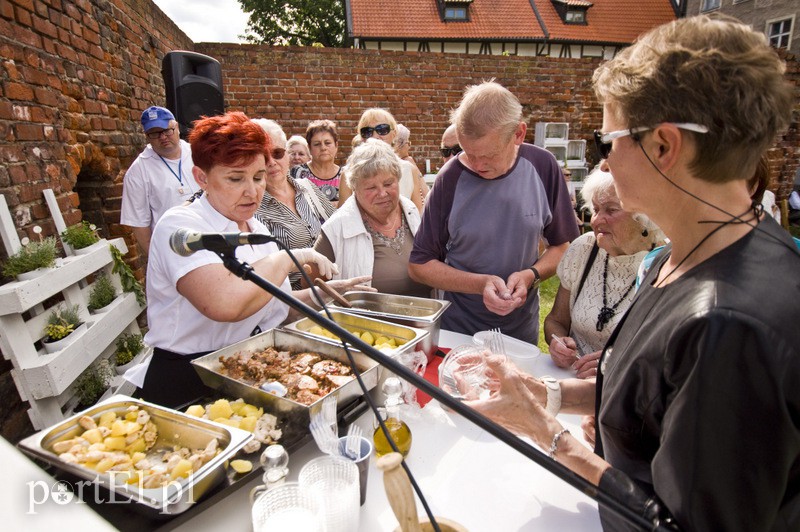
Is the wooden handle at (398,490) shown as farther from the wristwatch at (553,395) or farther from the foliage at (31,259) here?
the foliage at (31,259)

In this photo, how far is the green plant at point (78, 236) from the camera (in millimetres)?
2791

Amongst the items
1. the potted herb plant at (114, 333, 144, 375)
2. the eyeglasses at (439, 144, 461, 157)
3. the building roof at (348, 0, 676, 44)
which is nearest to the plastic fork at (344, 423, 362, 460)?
the potted herb plant at (114, 333, 144, 375)

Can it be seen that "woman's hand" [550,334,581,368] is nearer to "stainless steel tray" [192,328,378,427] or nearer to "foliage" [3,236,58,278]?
"stainless steel tray" [192,328,378,427]

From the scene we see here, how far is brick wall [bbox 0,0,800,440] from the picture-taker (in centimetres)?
256

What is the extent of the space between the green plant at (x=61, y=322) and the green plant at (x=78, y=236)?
494 millimetres

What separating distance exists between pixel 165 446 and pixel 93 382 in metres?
1.93

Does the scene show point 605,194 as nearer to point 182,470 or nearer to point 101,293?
point 182,470

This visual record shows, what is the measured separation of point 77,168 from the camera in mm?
3203

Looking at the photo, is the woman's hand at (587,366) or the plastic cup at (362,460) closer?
the plastic cup at (362,460)

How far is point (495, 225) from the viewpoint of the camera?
2350 millimetres

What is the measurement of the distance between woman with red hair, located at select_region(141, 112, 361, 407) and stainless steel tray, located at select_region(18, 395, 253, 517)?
459 mm

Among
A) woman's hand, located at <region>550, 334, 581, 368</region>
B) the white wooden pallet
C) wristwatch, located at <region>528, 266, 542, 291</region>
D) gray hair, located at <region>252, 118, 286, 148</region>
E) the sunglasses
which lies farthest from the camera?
the sunglasses

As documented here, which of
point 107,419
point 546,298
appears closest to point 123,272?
point 107,419

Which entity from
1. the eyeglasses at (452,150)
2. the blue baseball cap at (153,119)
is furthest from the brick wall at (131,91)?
the eyeglasses at (452,150)
